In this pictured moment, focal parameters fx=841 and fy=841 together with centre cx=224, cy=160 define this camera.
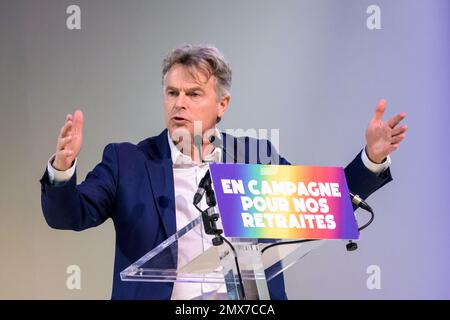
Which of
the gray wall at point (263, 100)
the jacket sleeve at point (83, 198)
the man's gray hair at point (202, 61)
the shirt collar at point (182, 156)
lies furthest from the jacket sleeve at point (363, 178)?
the gray wall at point (263, 100)

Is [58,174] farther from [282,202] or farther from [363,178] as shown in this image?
[363,178]

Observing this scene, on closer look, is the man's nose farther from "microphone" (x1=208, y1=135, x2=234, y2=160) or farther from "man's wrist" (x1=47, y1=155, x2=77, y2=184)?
"man's wrist" (x1=47, y1=155, x2=77, y2=184)

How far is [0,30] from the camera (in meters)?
3.56

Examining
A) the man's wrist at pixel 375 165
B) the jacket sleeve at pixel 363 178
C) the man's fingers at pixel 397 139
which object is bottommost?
the jacket sleeve at pixel 363 178

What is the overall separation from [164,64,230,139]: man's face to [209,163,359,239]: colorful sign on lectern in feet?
2.82

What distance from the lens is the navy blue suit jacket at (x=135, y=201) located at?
8.71 feet

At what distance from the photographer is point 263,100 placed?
3.64m

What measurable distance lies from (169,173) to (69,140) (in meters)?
0.63

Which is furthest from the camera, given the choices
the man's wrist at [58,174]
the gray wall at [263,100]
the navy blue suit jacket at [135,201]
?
the gray wall at [263,100]

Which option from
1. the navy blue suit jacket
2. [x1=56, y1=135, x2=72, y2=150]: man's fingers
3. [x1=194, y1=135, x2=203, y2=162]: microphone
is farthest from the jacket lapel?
[x1=56, y1=135, x2=72, y2=150]: man's fingers

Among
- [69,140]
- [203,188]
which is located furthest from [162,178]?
[203,188]

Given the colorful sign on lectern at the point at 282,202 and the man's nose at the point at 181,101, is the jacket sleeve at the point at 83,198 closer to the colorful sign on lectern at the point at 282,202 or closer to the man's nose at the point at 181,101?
the man's nose at the point at 181,101

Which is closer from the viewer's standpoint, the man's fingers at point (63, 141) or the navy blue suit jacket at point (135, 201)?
the man's fingers at point (63, 141)

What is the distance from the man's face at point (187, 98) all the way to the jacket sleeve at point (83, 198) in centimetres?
24
